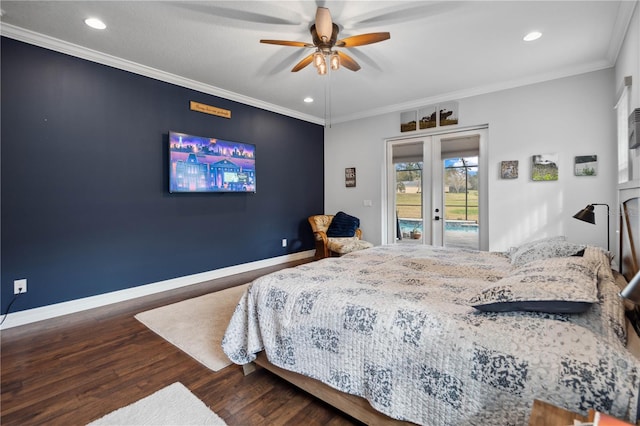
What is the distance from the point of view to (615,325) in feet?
3.80

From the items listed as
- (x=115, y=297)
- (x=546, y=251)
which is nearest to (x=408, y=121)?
(x=546, y=251)

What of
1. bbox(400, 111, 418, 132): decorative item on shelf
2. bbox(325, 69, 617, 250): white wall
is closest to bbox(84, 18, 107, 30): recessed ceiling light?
bbox(400, 111, 418, 132): decorative item on shelf

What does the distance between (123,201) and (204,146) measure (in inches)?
49.7

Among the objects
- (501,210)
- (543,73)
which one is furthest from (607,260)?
(543,73)

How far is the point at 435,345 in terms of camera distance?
49.3 inches

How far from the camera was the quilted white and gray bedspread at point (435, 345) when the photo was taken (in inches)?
39.1

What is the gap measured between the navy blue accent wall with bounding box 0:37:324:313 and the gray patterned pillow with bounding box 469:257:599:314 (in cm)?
382

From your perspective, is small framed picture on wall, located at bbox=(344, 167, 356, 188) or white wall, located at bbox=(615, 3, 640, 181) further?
small framed picture on wall, located at bbox=(344, 167, 356, 188)

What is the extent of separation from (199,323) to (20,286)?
181cm

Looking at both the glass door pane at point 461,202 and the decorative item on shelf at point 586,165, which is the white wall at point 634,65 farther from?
the glass door pane at point 461,202

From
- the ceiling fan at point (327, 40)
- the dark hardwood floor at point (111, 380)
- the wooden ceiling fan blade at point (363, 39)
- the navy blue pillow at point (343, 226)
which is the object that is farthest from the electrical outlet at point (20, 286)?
the navy blue pillow at point (343, 226)

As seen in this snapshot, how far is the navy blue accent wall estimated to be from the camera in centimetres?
288

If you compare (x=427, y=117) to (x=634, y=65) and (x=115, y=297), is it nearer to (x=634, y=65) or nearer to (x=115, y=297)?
(x=634, y=65)

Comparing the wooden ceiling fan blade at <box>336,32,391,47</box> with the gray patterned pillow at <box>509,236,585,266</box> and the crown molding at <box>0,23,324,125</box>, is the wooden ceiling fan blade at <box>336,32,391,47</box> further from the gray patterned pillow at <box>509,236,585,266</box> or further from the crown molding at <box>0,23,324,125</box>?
the crown molding at <box>0,23,324,125</box>
